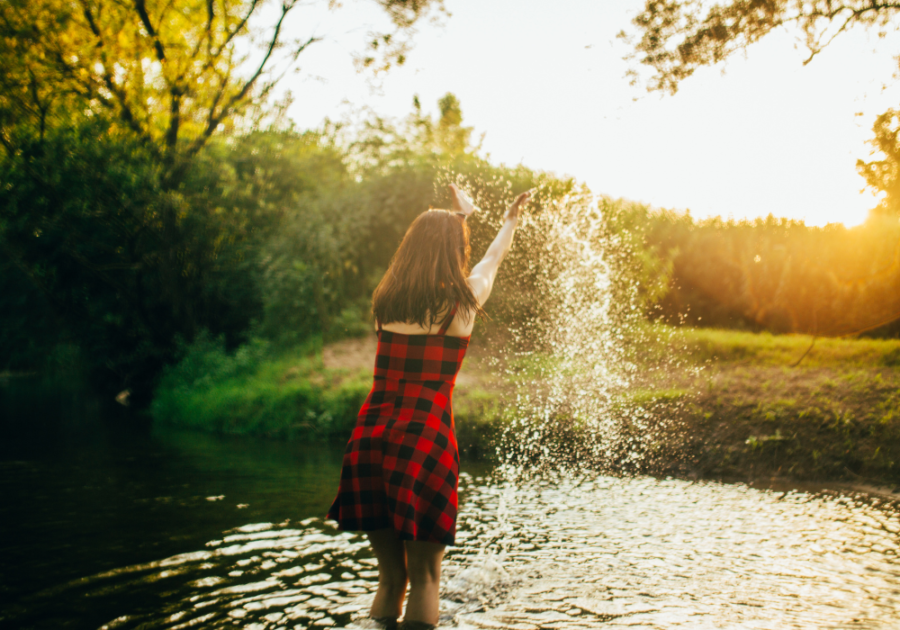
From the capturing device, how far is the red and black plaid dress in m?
2.88

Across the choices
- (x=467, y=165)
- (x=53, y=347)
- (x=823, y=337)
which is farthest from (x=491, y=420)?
(x=53, y=347)

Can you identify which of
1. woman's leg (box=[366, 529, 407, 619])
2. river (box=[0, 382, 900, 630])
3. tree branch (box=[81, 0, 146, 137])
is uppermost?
tree branch (box=[81, 0, 146, 137])

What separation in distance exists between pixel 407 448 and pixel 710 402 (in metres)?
7.12

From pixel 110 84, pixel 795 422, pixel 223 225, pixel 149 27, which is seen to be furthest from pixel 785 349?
pixel 110 84

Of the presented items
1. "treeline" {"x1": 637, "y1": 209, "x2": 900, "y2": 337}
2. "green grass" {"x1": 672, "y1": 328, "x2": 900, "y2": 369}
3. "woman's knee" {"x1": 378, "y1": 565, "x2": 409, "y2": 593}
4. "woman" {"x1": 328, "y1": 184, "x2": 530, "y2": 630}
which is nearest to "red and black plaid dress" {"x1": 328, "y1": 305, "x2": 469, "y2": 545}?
"woman" {"x1": 328, "y1": 184, "x2": 530, "y2": 630}

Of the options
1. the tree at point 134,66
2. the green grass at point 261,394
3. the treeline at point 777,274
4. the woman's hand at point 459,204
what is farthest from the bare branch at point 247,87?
the woman's hand at point 459,204

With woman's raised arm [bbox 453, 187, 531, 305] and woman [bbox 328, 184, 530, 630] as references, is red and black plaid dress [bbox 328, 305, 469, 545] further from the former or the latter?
woman's raised arm [bbox 453, 187, 531, 305]

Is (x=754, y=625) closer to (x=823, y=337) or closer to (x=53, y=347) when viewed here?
(x=823, y=337)

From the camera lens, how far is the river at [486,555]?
3.90 m

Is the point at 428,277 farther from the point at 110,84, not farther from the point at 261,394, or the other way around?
the point at 110,84

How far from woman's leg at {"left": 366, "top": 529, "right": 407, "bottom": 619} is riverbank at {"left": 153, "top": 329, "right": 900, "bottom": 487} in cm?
572

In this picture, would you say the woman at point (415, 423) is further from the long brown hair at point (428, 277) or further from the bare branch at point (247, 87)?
the bare branch at point (247, 87)

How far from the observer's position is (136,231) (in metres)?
16.6

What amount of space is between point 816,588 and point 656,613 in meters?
1.27
